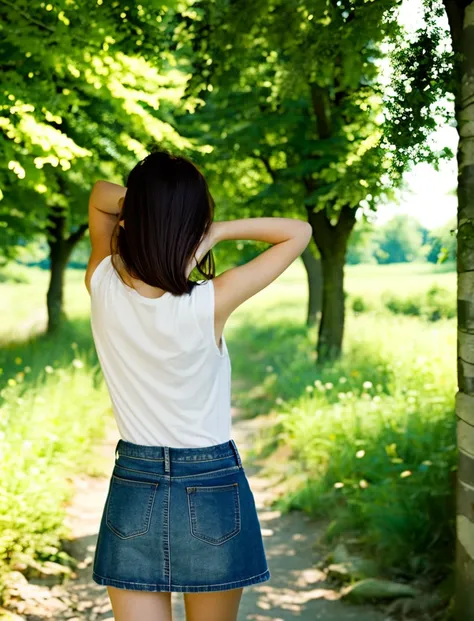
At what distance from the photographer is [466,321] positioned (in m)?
3.85

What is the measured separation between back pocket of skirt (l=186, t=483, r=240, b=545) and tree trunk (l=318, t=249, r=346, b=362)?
961 cm

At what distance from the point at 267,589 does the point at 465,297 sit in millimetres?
2761

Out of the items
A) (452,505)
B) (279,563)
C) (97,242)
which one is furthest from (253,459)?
(97,242)

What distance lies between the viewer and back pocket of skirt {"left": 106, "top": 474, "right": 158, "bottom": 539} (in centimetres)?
231

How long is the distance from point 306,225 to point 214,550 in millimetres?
1030

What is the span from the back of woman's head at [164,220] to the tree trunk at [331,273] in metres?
9.31

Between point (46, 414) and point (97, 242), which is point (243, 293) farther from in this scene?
point (46, 414)

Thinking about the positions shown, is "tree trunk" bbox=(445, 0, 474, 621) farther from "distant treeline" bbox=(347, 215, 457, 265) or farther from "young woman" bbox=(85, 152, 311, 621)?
"young woman" bbox=(85, 152, 311, 621)

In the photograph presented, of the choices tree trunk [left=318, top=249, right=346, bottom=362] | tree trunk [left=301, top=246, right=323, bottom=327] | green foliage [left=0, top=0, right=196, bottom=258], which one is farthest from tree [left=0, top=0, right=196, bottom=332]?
tree trunk [left=301, top=246, right=323, bottom=327]

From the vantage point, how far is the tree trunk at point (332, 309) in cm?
1184

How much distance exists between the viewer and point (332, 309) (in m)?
12.0

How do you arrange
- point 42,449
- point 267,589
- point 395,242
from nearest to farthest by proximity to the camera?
point 267,589
point 42,449
point 395,242

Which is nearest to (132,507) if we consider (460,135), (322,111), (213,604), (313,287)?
(213,604)

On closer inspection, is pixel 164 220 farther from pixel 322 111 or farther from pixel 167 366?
pixel 322 111
